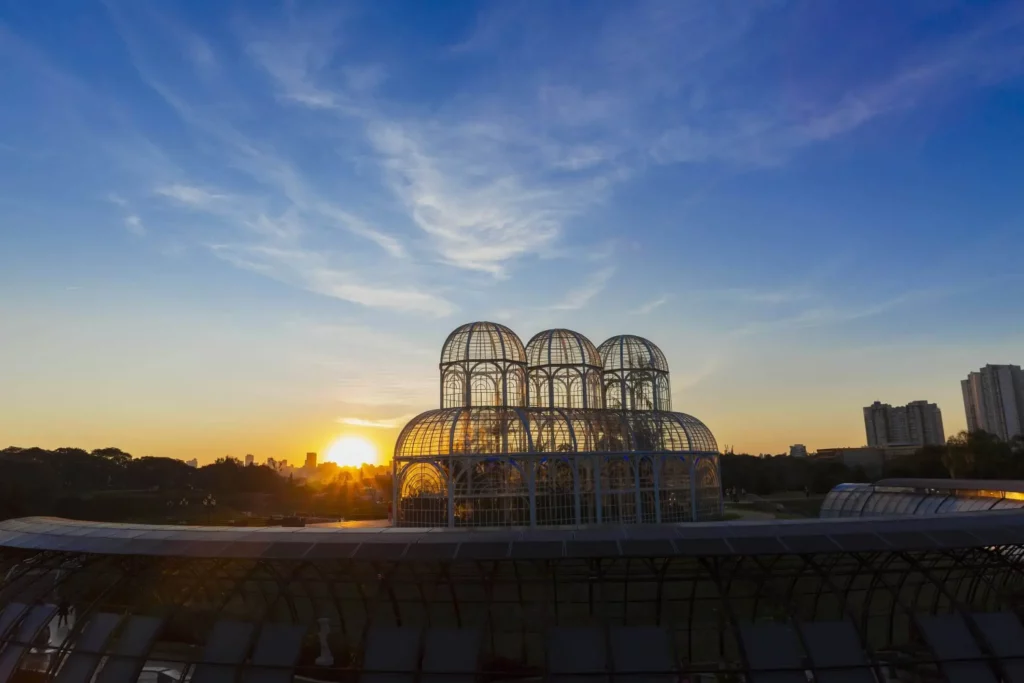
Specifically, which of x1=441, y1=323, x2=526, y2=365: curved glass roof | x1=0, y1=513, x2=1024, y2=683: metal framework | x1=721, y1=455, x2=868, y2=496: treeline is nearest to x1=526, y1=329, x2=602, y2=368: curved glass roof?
x1=441, y1=323, x2=526, y2=365: curved glass roof

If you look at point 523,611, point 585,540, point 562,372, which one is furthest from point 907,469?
point 523,611

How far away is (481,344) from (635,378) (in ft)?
41.7

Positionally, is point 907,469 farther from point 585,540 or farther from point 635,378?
point 585,540

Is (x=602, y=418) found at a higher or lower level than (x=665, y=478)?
higher

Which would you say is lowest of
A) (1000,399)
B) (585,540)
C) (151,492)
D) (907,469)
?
(585,540)

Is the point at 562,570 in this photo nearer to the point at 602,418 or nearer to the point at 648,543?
the point at 648,543

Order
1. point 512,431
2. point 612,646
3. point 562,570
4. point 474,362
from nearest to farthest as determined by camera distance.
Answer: point 612,646, point 562,570, point 512,431, point 474,362

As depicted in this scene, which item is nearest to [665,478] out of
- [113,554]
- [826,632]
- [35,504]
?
[826,632]

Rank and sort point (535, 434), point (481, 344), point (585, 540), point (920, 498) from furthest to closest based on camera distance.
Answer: point (481, 344) < point (920, 498) < point (535, 434) < point (585, 540)

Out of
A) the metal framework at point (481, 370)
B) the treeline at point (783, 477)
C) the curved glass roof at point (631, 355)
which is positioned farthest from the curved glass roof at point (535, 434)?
the treeline at point (783, 477)

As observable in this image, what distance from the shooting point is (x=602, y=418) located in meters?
38.9

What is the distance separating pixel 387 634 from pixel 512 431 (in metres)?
21.5

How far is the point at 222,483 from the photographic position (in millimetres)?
84938

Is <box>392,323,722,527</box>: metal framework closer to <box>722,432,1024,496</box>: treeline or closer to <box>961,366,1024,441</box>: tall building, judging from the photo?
<box>722,432,1024,496</box>: treeline
